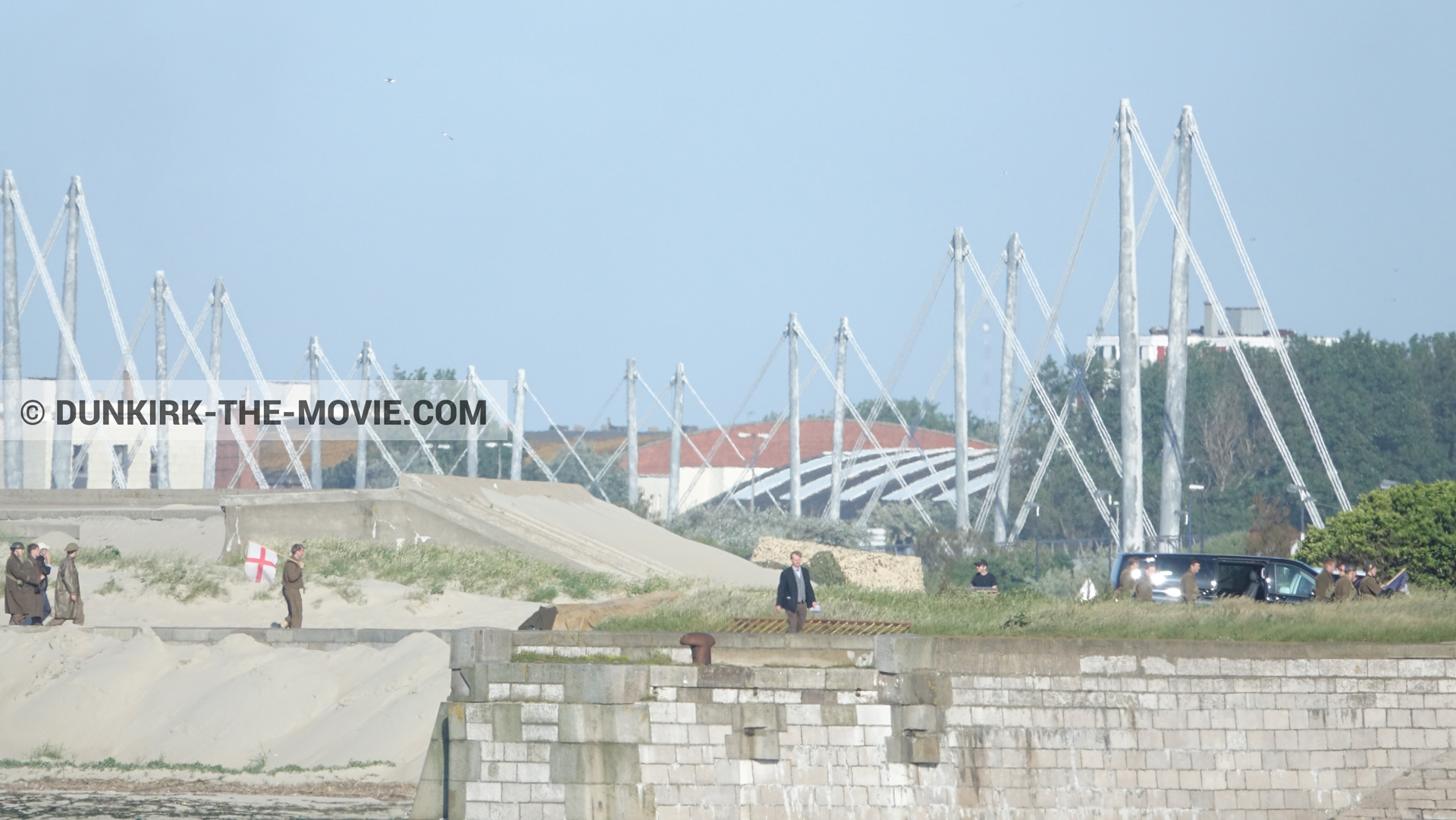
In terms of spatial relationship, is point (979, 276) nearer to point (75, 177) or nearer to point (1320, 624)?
point (75, 177)

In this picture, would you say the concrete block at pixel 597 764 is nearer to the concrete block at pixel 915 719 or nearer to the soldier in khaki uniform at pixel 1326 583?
the concrete block at pixel 915 719

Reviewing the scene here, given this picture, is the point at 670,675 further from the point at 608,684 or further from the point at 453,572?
the point at 453,572

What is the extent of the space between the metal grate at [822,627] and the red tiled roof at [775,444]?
84.1 metres

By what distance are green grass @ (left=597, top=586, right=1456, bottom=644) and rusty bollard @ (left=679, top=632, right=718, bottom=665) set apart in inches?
52.6

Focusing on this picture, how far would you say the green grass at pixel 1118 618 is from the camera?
51.6 feet

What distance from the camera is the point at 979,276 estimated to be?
53062 mm

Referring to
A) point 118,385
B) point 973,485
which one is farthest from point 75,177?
point 973,485

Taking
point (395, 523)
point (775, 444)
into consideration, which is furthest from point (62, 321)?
point (775, 444)

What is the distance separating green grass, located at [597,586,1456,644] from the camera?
15.7 meters

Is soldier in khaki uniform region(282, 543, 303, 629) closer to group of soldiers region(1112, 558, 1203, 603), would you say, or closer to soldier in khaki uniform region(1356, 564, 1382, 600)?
group of soldiers region(1112, 558, 1203, 603)

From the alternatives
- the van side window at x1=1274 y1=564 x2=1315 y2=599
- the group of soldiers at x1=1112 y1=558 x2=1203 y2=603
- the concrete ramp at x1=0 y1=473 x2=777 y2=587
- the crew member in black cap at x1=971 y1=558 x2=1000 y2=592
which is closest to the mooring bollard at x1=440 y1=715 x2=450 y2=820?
the group of soldiers at x1=1112 y1=558 x2=1203 y2=603

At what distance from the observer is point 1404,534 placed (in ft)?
85.6

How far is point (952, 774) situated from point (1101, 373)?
223ft

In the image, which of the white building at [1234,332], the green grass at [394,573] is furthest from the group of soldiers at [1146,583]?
the white building at [1234,332]
